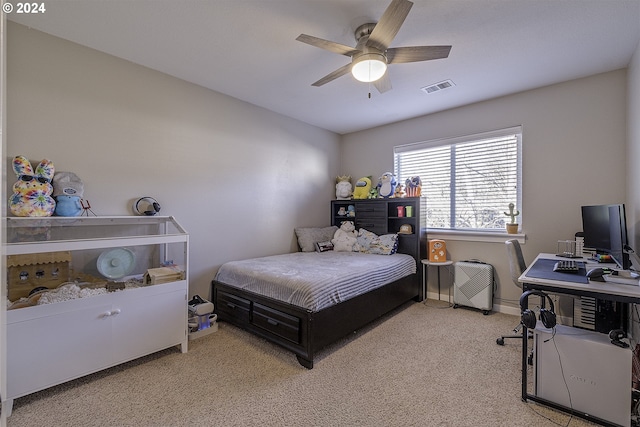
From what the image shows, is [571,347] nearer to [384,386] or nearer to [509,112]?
[384,386]

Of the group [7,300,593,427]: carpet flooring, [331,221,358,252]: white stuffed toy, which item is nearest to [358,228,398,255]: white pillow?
[331,221,358,252]: white stuffed toy

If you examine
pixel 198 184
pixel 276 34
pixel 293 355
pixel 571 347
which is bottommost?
pixel 293 355

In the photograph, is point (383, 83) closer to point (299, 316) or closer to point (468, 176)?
point (468, 176)

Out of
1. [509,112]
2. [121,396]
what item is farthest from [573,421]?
[509,112]

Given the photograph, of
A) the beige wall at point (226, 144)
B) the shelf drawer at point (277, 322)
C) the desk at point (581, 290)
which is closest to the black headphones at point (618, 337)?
the desk at point (581, 290)

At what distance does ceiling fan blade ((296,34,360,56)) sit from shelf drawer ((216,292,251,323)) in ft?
7.20

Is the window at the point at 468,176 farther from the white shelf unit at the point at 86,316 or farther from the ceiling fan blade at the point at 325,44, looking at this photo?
the white shelf unit at the point at 86,316

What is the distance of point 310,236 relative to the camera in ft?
13.3

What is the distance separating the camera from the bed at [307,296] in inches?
86.7

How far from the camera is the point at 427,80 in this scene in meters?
2.87

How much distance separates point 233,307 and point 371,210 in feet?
7.86

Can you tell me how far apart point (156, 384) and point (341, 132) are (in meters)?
4.15

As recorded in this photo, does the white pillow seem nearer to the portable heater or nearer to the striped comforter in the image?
the striped comforter

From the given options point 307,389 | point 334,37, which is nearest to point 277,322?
point 307,389
